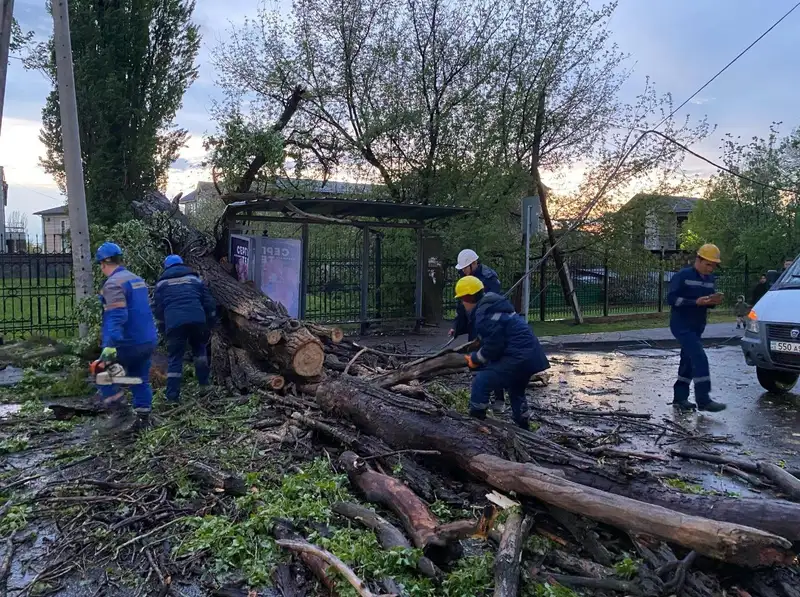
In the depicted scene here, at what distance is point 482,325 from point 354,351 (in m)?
2.87

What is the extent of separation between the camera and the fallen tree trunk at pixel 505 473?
312 cm

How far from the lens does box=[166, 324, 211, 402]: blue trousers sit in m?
6.91

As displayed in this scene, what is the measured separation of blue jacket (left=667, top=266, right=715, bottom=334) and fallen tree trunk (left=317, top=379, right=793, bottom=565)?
3932mm

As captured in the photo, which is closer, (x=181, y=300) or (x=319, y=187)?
(x=181, y=300)

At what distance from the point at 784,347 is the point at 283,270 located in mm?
7125

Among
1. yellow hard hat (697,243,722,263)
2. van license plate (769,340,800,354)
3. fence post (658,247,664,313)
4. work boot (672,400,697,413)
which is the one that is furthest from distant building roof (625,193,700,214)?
work boot (672,400,697,413)

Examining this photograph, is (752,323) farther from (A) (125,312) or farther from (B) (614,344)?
(A) (125,312)

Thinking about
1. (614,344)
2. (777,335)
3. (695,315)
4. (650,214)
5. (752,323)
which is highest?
(650,214)

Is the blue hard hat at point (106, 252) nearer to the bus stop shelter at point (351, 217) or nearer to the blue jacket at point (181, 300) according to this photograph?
the blue jacket at point (181, 300)

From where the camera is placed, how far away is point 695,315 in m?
7.41

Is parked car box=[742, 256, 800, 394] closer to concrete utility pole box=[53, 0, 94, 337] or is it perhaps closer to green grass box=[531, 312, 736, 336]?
green grass box=[531, 312, 736, 336]

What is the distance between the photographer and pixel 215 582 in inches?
134

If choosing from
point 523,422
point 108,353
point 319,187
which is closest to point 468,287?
point 523,422

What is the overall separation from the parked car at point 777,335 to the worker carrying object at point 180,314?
6.81m
